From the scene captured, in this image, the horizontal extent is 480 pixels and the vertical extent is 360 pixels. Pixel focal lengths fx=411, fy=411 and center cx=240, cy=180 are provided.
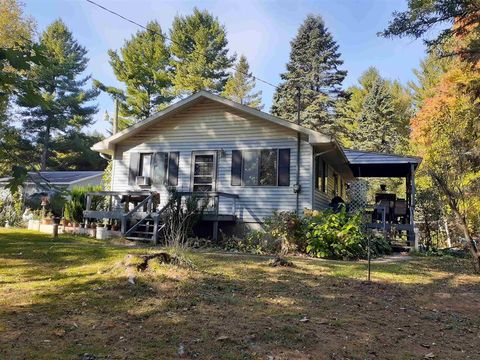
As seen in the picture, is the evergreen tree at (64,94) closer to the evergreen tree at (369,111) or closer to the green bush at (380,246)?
the evergreen tree at (369,111)

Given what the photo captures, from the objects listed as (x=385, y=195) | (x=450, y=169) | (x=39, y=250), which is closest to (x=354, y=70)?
(x=385, y=195)

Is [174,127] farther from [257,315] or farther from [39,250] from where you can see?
[257,315]

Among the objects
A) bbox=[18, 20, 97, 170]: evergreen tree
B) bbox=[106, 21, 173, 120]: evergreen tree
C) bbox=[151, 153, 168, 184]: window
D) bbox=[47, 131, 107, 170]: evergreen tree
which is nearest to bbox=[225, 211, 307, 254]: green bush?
bbox=[151, 153, 168, 184]: window

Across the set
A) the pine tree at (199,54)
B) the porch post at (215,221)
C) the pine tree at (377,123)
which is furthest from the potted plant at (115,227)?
the pine tree at (377,123)

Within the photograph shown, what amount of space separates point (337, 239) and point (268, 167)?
3.56 meters

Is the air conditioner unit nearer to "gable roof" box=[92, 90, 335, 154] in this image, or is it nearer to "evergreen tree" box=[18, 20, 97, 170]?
"gable roof" box=[92, 90, 335, 154]

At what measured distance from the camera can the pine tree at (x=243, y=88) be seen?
33438 mm

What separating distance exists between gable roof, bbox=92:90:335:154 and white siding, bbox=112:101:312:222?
0.89 ft

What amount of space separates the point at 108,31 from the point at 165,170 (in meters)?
5.35

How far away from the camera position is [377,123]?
30562mm

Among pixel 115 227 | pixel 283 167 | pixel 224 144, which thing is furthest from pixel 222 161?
pixel 115 227

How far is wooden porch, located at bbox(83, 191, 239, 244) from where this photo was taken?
11567 millimetres

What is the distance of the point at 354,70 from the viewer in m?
35.0

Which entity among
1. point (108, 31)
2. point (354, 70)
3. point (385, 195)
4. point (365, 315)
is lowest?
point (365, 315)
